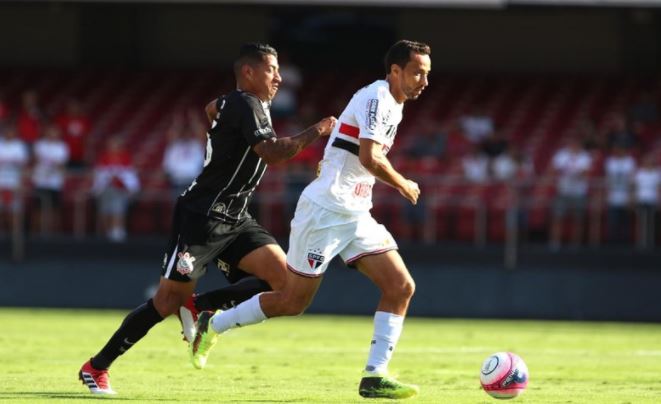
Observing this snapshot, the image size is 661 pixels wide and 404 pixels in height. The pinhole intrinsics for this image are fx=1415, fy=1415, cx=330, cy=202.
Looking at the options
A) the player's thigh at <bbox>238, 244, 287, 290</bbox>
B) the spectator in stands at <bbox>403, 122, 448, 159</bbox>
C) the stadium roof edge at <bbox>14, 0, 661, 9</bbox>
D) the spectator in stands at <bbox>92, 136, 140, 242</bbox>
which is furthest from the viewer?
the stadium roof edge at <bbox>14, 0, 661, 9</bbox>

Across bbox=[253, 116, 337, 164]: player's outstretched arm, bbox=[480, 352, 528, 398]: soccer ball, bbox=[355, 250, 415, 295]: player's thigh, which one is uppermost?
bbox=[253, 116, 337, 164]: player's outstretched arm

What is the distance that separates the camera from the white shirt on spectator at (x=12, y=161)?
21047 mm

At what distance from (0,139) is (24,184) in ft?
6.83

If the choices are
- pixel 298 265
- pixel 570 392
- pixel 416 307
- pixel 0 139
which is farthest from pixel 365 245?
pixel 0 139

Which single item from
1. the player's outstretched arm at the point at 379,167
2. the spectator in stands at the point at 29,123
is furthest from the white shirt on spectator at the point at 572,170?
the player's outstretched arm at the point at 379,167

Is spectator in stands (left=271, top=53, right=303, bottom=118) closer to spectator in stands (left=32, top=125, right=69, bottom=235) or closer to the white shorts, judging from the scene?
spectator in stands (left=32, top=125, right=69, bottom=235)

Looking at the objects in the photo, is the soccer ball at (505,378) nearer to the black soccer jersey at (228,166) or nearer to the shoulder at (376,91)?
the shoulder at (376,91)

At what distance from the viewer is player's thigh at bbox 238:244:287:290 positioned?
10305 mm

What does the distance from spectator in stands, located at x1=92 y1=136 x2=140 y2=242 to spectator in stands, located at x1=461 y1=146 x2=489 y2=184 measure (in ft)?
16.5

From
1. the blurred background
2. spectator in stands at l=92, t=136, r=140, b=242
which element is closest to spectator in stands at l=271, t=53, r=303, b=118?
the blurred background

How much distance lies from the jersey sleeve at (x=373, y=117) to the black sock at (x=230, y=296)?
6.11 feet

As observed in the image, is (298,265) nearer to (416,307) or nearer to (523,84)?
(416,307)

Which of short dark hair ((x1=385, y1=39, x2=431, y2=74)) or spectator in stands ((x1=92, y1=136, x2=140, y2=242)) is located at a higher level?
short dark hair ((x1=385, y1=39, x2=431, y2=74))

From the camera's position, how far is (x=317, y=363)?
1271cm
